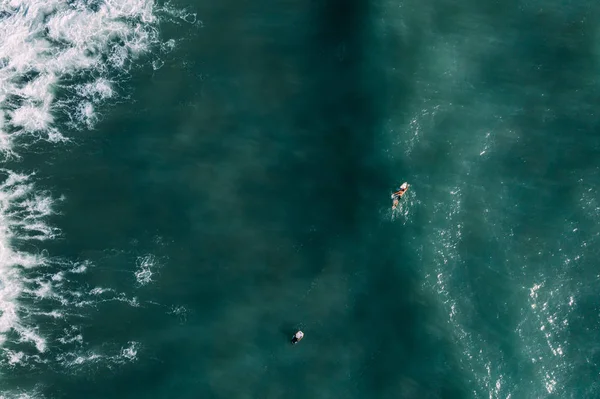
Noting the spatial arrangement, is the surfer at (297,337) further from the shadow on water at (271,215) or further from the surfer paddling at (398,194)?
the surfer paddling at (398,194)

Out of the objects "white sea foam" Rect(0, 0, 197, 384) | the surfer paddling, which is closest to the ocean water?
"white sea foam" Rect(0, 0, 197, 384)

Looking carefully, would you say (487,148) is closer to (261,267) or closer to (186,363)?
(261,267)

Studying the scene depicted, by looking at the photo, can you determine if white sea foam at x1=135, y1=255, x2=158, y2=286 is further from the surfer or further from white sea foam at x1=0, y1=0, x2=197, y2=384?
the surfer

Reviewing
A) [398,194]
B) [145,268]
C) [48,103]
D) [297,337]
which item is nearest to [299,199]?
[398,194]

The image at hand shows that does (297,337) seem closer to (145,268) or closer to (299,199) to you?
(299,199)

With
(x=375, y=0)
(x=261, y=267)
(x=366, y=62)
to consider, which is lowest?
(x=261, y=267)

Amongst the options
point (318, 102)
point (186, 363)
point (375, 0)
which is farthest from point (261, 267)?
point (375, 0)

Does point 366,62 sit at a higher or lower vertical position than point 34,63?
lower

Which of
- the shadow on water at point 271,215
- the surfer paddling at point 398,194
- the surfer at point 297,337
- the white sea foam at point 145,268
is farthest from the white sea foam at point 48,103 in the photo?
the surfer paddling at point 398,194
